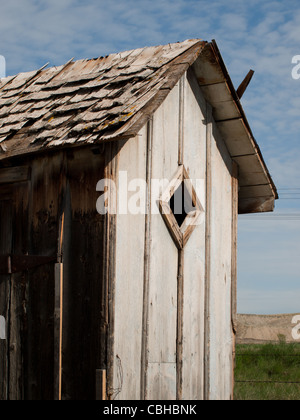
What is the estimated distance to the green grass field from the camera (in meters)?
11.9

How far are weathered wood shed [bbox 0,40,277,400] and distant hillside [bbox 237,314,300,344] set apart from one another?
22.0 m

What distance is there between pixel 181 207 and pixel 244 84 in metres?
1.86

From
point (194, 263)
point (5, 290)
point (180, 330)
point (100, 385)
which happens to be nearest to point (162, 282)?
point (180, 330)

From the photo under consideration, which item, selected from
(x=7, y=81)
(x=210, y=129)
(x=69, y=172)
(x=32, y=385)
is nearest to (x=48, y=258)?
(x=69, y=172)

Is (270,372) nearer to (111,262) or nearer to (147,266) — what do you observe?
(147,266)

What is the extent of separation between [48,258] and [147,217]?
1.14m

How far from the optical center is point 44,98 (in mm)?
7430

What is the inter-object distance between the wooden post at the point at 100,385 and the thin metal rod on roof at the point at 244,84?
4.21 metres

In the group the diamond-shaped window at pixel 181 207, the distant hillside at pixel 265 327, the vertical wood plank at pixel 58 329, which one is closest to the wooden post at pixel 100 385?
the vertical wood plank at pixel 58 329

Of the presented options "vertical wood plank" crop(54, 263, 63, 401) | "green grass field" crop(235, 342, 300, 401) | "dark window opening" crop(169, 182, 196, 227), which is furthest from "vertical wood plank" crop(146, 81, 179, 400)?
"green grass field" crop(235, 342, 300, 401)

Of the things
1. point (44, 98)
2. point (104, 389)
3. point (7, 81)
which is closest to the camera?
point (104, 389)

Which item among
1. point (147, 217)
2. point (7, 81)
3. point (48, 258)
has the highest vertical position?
point (7, 81)

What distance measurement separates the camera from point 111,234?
611 centimetres
